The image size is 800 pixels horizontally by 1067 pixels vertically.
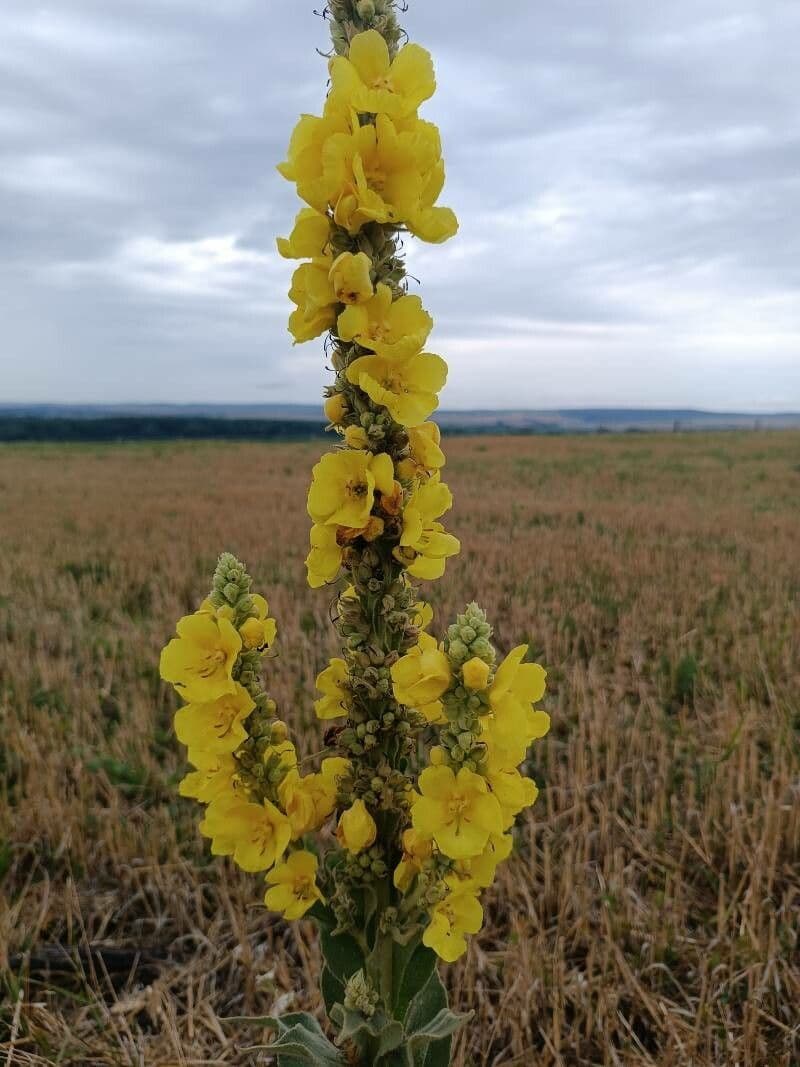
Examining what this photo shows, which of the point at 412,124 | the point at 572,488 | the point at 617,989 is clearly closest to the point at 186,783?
the point at 412,124

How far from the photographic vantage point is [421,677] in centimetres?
140

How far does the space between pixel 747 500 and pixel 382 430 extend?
1649cm

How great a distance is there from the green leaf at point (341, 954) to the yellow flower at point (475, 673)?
0.73 m

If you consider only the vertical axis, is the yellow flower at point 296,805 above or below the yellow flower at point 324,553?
below

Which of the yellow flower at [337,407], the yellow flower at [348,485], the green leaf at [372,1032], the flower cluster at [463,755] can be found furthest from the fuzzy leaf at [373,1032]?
the yellow flower at [337,407]

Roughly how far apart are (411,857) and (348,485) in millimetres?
773

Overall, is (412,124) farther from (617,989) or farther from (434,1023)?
(617,989)

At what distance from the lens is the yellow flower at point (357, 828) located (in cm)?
148

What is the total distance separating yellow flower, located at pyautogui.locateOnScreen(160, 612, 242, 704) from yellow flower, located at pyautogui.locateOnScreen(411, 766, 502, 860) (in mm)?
430

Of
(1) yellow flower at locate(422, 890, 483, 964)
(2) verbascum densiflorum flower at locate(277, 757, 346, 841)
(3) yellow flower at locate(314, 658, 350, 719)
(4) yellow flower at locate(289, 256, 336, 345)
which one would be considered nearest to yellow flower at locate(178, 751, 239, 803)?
→ (2) verbascum densiflorum flower at locate(277, 757, 346, 841)

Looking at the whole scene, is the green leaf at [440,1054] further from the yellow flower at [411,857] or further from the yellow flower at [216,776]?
the yellow flower at [216,776]

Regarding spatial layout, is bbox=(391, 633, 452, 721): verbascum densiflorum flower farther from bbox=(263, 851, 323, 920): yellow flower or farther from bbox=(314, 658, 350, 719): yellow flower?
bbox=(263, 851, 323, 920): yellow flower

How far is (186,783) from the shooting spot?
1.62 meters

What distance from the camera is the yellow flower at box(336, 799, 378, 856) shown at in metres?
1.48
